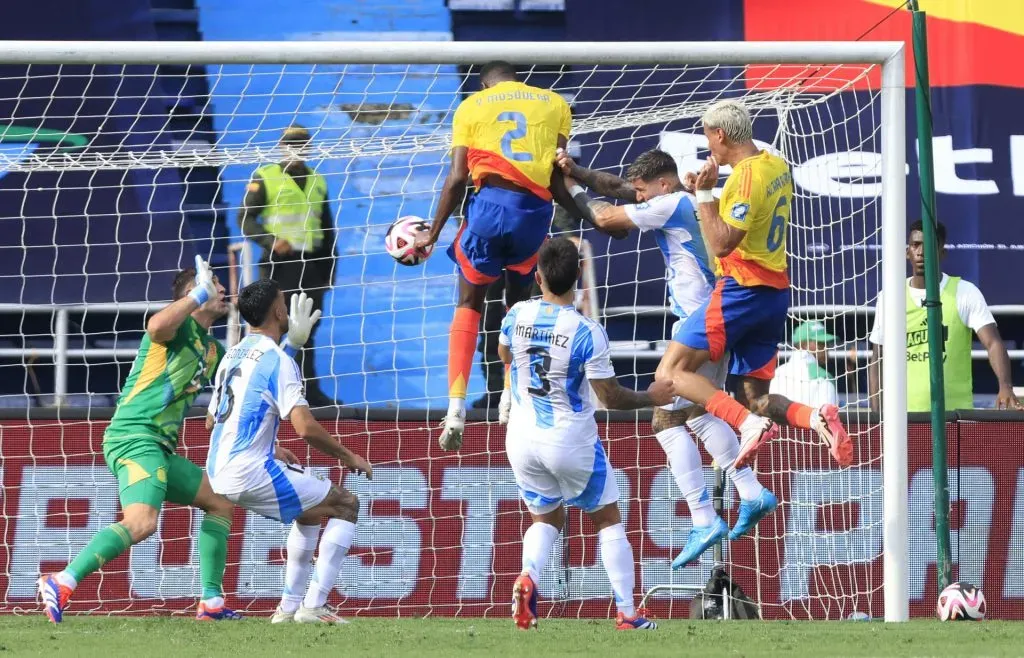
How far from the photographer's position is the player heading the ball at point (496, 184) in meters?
8.67

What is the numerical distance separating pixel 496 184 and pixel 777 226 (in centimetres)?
156

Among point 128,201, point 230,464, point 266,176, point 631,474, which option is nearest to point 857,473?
point 631,474

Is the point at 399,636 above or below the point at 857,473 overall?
below

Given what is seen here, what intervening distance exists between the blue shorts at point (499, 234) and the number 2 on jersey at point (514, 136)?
0.19 meters

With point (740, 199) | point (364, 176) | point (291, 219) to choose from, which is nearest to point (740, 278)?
point (740, 199)

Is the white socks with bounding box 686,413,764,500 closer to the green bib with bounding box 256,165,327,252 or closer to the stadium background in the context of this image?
the stadium background

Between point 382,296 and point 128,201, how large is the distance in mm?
2164

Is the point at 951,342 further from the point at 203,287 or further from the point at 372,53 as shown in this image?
the point at 203,287

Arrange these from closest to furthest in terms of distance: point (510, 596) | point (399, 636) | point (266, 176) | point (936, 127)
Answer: point (399, 636)
point (510, 596)
point (266, 176)
point (936, 127)

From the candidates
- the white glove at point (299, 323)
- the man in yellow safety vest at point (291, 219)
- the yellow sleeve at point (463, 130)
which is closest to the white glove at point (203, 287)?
the white glove at point (299, 323)

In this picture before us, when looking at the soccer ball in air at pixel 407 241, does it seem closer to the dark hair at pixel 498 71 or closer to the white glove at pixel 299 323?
the white glove at pixel 299 323

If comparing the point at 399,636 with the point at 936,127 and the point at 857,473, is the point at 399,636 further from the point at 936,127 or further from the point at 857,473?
the point at 936,127

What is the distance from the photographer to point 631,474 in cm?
992

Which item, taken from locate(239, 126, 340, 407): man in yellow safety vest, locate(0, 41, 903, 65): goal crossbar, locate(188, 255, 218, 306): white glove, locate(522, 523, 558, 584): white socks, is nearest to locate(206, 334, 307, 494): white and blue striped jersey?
locate(188, 255, 218, 306): white glove
